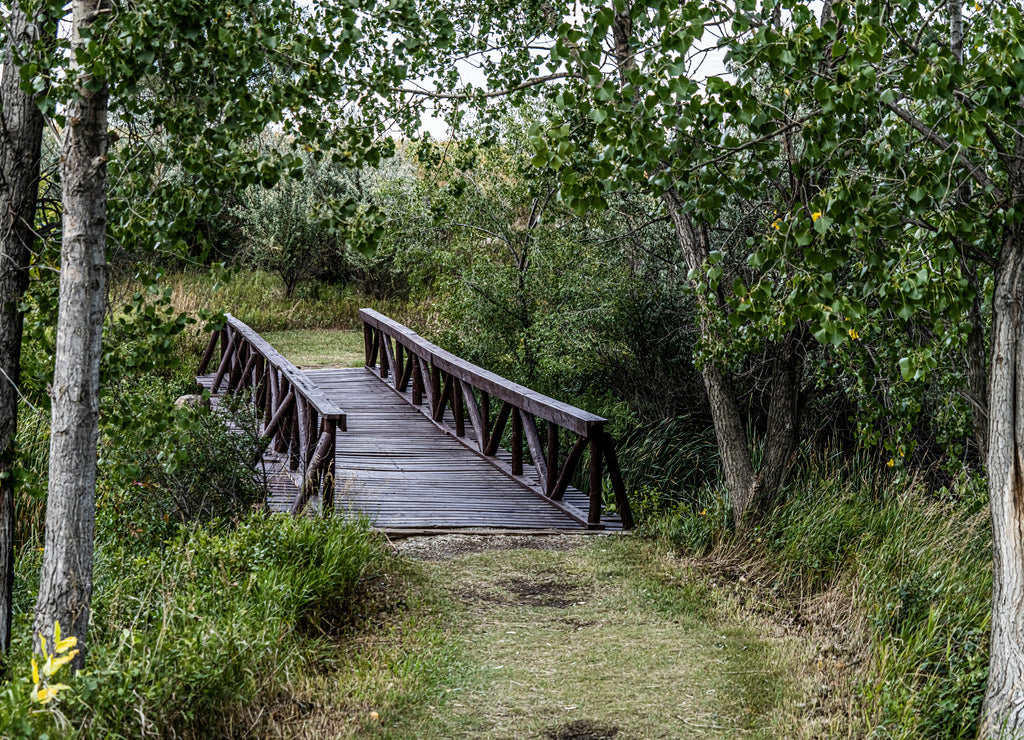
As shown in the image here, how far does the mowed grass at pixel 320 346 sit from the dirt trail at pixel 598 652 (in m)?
8.72

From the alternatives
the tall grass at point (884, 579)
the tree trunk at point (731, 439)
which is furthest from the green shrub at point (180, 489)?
the tree trunk at point (731, 439)

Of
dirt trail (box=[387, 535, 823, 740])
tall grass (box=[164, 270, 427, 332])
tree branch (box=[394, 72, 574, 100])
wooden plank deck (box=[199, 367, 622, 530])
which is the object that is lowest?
dirt trail (box=[387, 535, 823, 740])

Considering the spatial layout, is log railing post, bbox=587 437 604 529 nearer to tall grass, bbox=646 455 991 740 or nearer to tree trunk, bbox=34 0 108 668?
tall grass, bbox=646 455 991 740

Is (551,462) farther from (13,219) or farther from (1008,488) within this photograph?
(13,219)

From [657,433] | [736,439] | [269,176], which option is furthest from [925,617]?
[657,433]

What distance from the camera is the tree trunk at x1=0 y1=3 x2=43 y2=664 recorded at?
170 inches

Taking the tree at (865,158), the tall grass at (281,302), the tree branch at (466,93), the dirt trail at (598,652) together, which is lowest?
the dirt trail at (598,652)

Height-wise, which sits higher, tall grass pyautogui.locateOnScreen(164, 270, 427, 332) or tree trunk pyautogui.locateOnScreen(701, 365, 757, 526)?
tall grass pyautogui.locateOnScreen(164, 270, 427, 332)

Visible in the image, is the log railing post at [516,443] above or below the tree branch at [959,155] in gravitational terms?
below

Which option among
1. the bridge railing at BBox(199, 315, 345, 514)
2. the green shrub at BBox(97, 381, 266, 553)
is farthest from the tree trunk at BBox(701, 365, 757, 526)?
the green shrub at BBox(97, 381, 266, 553)

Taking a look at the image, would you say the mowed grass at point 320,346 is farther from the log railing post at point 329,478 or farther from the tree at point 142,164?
the tree at point 142,164

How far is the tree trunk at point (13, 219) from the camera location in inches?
170

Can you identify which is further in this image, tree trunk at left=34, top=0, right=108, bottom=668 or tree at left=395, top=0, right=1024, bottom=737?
A: tree trunk at left=34, top=0, right=108, bottom=668

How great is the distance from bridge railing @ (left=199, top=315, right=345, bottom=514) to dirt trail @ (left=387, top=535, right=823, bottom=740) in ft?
2.73
